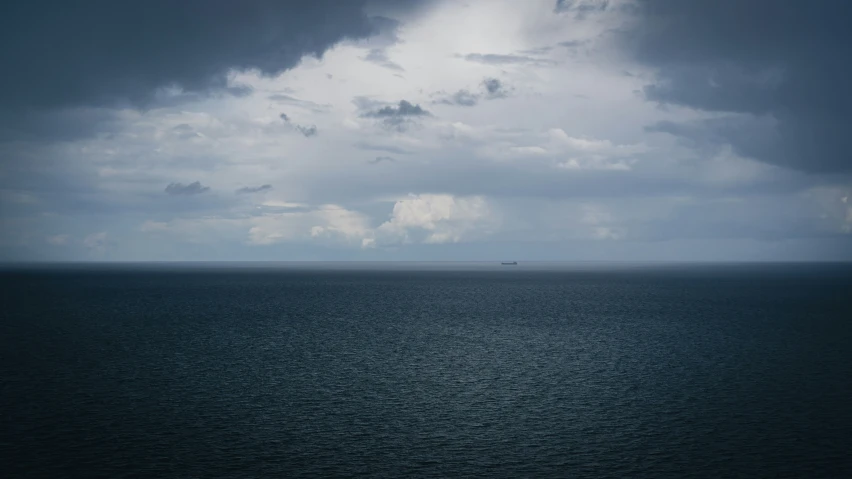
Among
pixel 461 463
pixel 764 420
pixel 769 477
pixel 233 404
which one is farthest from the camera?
pixel 233 404

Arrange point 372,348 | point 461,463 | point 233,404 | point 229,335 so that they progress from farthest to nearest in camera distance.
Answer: point 229,335, point 372,348, point 233,404, point 461,463

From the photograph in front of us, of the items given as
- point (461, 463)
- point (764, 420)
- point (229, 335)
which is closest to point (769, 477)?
point (764, 420)

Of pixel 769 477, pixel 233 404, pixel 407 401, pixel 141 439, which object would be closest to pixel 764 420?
pixel 769 477

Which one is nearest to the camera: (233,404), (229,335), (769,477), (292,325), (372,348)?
(769,477)

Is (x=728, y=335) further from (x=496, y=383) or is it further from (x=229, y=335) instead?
(x=229, y=335)

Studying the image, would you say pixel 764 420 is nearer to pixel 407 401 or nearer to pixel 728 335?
pixel 407 401

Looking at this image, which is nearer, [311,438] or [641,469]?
[641,469]
